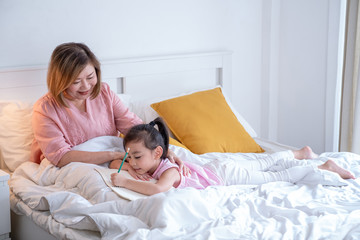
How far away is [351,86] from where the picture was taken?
305cm

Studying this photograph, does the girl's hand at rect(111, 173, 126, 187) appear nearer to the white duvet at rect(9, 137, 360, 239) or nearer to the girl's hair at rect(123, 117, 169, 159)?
the white duvet at rect(9, 137, 360, 239)

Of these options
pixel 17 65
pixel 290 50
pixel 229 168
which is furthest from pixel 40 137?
pixel 290 50

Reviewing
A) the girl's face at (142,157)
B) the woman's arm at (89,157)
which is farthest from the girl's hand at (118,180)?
the woman's arm at (89,157)

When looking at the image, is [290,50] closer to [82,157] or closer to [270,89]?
[270,89]

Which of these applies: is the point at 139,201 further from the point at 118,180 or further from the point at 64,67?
the point at 64,67

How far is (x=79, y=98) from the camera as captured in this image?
2211 mm

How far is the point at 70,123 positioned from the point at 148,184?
1.84 ft

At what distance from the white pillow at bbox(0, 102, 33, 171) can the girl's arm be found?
2.05 feet

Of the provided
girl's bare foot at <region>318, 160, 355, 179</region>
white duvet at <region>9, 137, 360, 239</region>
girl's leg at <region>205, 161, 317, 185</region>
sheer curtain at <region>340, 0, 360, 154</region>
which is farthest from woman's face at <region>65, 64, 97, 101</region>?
sheer curtain at <region>340, 0, 360, 154</region>

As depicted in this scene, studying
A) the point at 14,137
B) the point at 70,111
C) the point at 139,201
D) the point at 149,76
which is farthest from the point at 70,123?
the point at 149,76

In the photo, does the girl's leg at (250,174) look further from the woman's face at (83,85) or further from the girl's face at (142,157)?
the woman's face at (83,85)

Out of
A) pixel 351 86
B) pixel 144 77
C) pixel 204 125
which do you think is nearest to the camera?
pixel 204 125

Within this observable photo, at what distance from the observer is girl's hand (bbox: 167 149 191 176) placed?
201 centimetres

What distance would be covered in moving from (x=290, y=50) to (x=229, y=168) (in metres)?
1.61
